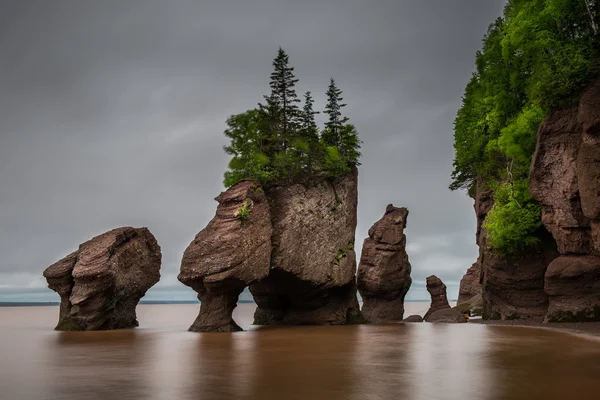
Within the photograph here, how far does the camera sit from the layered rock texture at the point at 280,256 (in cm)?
3066

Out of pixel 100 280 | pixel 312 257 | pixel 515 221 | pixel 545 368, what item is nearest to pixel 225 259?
pixel 312 257

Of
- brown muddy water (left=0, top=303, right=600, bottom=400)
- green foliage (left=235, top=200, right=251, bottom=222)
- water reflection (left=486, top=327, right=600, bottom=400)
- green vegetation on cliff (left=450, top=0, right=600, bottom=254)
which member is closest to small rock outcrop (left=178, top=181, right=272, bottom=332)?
green foliage (left=235, top=200, right=251, bottom=222)

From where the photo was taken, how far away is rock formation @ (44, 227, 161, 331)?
33625 millimetres

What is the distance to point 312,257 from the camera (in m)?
36.8

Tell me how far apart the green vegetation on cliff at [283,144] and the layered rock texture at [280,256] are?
4.67ft

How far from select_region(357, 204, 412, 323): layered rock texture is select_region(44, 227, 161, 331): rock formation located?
2504 centimetres

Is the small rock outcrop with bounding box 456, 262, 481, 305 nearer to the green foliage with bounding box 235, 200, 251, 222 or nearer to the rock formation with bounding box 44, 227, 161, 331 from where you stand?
the green foliage with bounding box 235, 200, 251, 222

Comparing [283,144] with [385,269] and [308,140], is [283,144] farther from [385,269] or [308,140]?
[385,269]

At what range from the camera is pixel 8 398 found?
9930 millimetres

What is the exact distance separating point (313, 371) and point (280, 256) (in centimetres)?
2216

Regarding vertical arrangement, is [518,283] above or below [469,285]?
above

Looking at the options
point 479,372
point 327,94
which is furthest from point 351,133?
point 479,372

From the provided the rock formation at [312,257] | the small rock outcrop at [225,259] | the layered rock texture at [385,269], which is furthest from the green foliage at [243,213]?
the layered rock texture at [385,269]

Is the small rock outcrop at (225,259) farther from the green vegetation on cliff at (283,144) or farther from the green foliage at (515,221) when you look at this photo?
the green foliage at (515,221)
